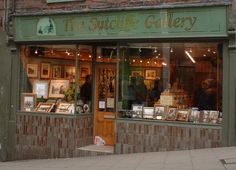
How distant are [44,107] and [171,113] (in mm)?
4044

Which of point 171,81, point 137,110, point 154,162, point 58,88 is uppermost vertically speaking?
point 171,81

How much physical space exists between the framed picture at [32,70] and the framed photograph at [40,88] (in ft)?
0.70

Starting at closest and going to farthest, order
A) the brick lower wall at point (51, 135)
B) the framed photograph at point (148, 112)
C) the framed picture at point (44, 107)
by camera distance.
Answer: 1. the framed photograph at point (148, 112)
2. the brick lower wall at point (51, 135)
3. the framed picture at point (44, 107)

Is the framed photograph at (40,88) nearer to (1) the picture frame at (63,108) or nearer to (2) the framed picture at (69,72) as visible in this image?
(1) the picture frame at (63,108)

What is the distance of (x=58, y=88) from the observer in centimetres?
1491

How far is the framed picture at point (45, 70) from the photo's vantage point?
1505 cm

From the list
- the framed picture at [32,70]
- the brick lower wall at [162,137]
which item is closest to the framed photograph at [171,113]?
the brick lower wall at [162,137]

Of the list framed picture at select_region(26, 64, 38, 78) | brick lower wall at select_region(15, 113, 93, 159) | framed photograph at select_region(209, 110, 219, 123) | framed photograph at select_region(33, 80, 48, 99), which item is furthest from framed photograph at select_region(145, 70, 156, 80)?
framed picture at select_region(26, 64, 38, 78)

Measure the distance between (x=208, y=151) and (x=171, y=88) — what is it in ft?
6.94

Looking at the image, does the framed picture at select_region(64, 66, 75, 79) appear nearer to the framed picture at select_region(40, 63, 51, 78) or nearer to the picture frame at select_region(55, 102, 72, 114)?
the framed picture at select_region(40, 63, 51, 78)

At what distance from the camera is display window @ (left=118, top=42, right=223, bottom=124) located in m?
12.6

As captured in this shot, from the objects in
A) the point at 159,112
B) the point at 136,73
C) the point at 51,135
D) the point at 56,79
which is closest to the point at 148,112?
the point at 159,112

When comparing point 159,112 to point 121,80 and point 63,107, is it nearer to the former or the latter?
point 121,80

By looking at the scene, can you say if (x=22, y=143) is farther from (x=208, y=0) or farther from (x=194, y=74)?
(x=208, y=0)
